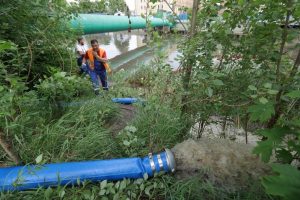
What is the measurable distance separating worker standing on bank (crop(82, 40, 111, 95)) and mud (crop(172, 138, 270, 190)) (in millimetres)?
4080

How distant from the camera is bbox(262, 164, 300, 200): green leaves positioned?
78 cm

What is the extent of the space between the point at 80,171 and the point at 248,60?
1.90m

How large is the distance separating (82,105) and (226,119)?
201 centimetres

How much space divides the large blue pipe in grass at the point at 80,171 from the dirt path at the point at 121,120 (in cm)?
100

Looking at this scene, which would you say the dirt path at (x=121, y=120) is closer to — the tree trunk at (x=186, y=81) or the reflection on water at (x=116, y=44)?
the tree trunk at (x=186, y=81)

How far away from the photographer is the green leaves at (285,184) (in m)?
0.78

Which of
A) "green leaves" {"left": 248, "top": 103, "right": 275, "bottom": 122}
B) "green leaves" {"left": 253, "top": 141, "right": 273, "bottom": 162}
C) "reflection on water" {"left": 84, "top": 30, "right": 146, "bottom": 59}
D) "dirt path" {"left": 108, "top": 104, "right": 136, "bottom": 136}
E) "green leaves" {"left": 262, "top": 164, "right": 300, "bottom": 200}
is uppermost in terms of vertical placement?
"green leaves" {"left": 262, "top": 164, "right": 300, "bottom": 200}

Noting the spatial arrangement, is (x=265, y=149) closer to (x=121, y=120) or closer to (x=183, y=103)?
(x=183, y=103)

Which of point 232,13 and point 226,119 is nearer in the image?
point 232,13

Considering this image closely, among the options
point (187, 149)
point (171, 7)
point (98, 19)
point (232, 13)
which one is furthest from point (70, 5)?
point (98, 19)

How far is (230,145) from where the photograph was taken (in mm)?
2449

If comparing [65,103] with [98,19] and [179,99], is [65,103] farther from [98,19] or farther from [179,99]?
[98,19]

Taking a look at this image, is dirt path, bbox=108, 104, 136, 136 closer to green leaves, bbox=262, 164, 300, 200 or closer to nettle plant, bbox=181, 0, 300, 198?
nettle plant, bbox=181, 0, 300, 198

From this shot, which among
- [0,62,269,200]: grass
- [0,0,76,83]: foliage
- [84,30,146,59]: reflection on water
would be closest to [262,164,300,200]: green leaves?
[0,62,269,200]: grass
